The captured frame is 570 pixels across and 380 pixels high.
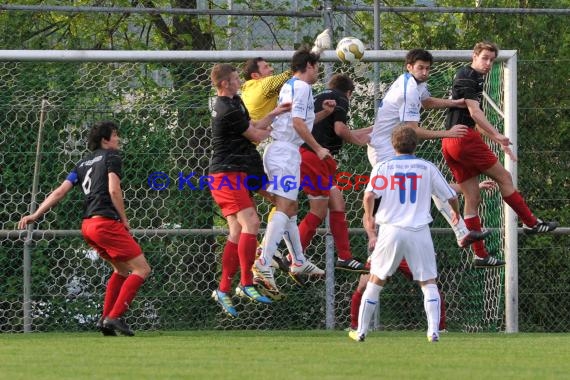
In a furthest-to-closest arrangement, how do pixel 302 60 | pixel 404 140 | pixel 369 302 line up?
pixel 302 60 < pixel 404 140 < pixel 369 302

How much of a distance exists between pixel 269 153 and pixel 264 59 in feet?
3.86

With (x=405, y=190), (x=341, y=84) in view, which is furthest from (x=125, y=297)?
(x=341, y=84)

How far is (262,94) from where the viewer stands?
1129cm

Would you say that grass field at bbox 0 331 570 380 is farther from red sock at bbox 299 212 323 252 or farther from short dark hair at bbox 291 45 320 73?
short dark hair at bbox 291 45 320 73

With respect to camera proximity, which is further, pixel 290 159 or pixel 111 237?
pixel 290 159

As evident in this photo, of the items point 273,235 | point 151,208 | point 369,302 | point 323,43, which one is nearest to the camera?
point 369,302

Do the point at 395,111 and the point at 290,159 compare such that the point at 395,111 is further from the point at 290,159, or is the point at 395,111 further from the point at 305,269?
the point at 305,269

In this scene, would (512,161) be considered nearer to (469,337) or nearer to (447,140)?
(447,140)

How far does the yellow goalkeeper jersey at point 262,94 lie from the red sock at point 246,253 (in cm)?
125

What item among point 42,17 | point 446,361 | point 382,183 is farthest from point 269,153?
point 42,17

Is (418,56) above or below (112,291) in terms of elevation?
above

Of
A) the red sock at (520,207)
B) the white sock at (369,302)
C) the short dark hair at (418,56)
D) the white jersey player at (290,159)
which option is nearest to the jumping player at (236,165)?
the white jersey player at (290,159)

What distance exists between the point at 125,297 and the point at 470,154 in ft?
10.9

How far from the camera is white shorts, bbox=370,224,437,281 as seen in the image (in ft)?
29.6
